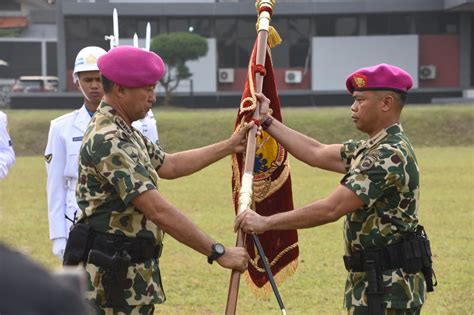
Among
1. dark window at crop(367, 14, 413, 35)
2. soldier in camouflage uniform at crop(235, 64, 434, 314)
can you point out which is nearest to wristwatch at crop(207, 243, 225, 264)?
soldier in camouflage uniform at crop(235, 64, 434, 314)

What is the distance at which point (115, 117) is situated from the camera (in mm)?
3992

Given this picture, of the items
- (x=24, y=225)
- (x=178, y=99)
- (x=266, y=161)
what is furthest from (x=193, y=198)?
(x=178, y=99)

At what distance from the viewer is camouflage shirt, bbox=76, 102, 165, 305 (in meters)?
3.83

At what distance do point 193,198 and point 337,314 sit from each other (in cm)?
858

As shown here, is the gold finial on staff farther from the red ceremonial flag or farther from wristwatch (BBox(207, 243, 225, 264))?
wristwatch (BBox(207, 243, 225, 264))

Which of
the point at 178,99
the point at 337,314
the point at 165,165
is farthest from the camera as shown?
the point at 178,99

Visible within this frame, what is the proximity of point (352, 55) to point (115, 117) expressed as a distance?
40320mm

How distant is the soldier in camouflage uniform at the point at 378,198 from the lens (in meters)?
4.04

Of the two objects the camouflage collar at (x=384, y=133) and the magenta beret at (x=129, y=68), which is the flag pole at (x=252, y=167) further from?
the magenta beret at (x=129, y=68)

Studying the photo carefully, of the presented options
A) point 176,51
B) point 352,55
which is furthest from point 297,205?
point 352,55

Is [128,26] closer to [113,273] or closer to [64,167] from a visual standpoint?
[64,167]

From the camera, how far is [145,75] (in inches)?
157

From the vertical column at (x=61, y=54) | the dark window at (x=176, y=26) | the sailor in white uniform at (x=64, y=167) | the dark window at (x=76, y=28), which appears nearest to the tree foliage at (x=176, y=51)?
the dark window at (x=176, y=26)

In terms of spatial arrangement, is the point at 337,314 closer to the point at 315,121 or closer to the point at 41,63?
the point at 315,121
